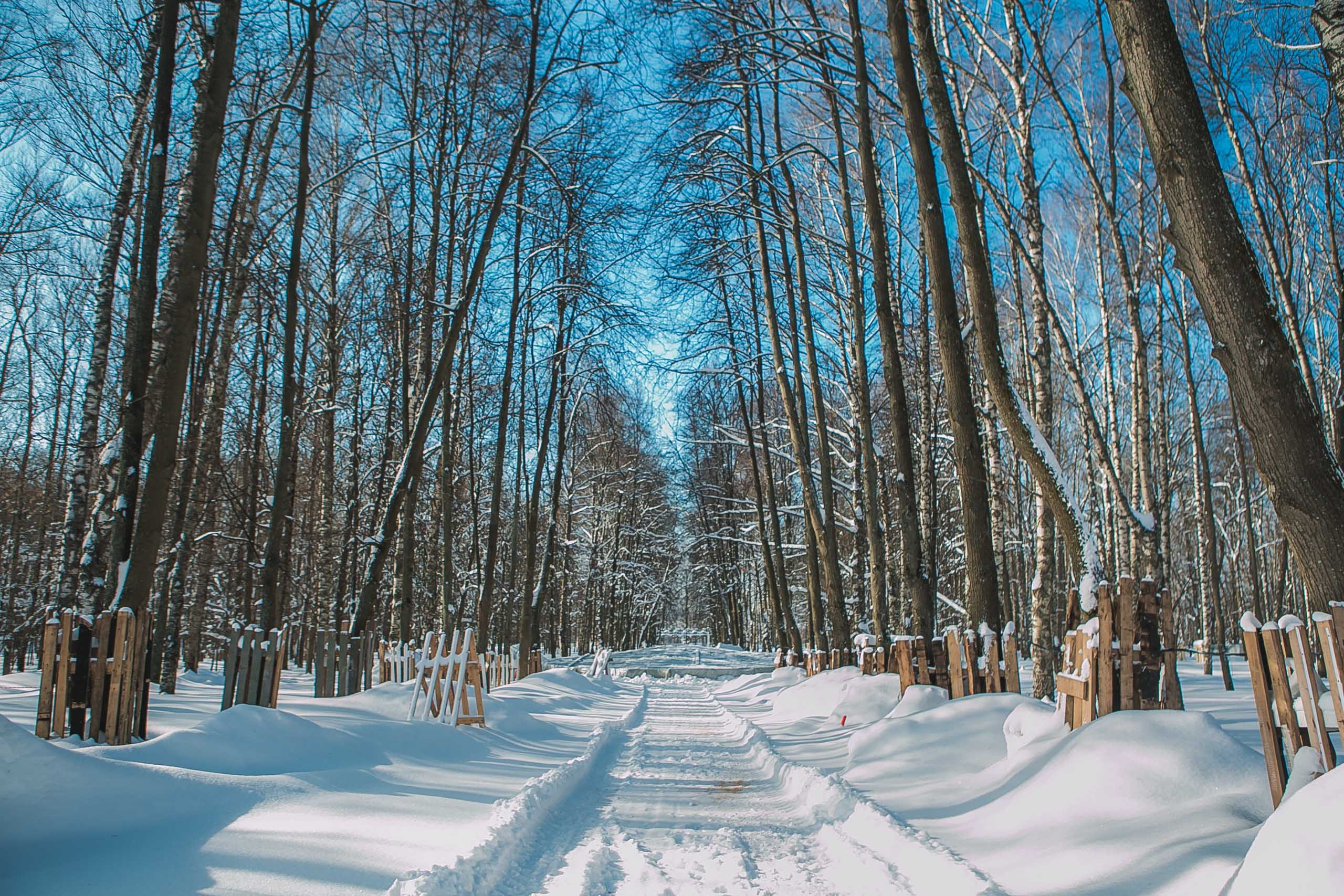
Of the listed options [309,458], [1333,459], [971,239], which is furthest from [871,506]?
[309,458]

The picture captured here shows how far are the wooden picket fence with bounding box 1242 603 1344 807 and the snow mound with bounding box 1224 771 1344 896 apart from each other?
1.00 meters

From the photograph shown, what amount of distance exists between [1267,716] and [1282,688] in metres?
0.17

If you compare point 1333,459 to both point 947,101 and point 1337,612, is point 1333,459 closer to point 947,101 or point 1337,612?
point 1337,612

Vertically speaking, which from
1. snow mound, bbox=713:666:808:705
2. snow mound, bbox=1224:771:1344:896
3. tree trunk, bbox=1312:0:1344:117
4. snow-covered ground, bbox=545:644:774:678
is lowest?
snow-covered ground, bbox=545:644:774:678

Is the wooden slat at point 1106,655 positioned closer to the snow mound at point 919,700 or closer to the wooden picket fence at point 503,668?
the snow mound at point 919,700

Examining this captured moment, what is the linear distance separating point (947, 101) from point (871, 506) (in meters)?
7.48

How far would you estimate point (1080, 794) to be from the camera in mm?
4387

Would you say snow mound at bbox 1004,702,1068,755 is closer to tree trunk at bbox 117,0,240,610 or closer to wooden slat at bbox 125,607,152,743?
wooden slat at bbox 125,607,152,743

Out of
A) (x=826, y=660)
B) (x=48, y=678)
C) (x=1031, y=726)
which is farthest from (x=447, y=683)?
(x=826, y=660)

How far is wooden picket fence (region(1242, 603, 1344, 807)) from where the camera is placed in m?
3.33

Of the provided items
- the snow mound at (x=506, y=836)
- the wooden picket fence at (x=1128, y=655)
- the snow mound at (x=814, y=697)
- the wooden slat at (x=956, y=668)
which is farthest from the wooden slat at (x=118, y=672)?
the snow mound at (x=814, y=697)

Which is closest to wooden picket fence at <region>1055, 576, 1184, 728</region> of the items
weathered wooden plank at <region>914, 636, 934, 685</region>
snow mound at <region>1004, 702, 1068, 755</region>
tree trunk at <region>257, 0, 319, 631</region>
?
snow mound at <region>1004, 702, 1068, 755</region>

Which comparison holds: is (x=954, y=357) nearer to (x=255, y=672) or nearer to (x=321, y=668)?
(x=255, y=672)

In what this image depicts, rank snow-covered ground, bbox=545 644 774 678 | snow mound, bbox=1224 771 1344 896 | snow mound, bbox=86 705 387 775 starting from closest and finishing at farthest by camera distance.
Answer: snow mound, bbox=1224 771 1344 896 < snow mound, bbox=86 705 387 775 < snow-covered ground, bbox=545 644 774 678
